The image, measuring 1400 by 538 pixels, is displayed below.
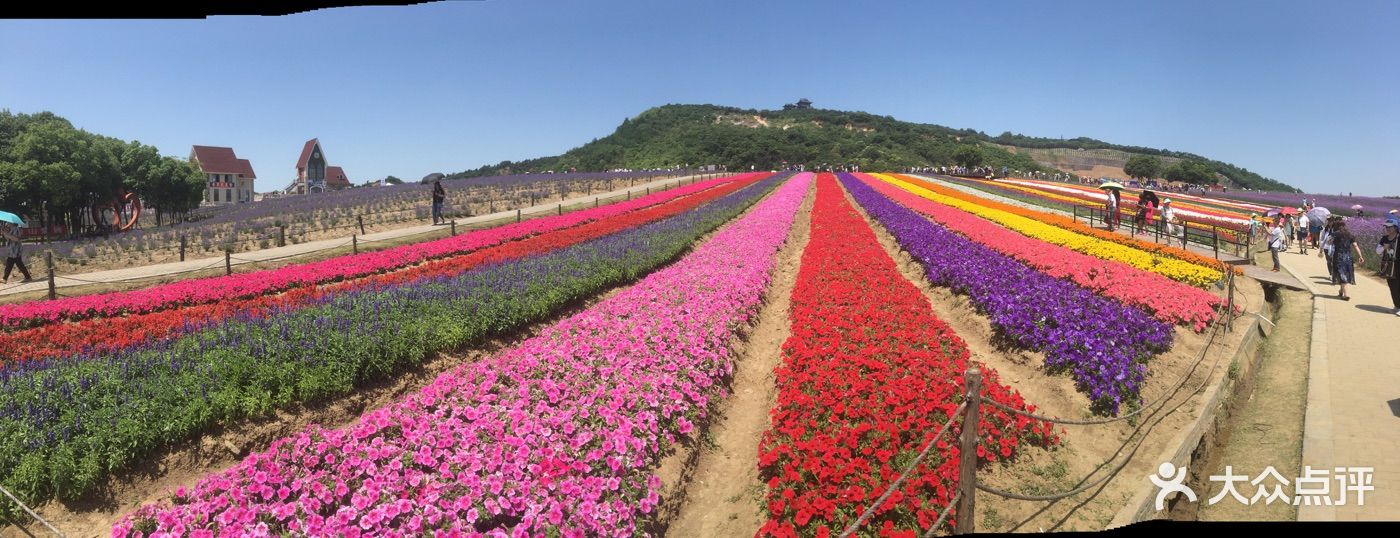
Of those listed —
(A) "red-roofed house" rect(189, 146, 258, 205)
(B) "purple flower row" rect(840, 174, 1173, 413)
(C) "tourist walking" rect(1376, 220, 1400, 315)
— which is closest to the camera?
(B) "purple flower row" rect(840, 174, 1173, 413)

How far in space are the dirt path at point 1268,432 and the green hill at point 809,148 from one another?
84.0m

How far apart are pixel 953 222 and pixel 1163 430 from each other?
1656 centimetres

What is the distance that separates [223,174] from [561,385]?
86.9 meters

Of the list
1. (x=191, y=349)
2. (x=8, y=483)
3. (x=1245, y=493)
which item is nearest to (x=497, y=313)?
(x=191, y=349)

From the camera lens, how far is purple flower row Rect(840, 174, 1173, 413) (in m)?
7.31

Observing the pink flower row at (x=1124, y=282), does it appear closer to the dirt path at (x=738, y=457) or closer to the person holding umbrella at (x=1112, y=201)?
the dirt path at (x=738, y=457)

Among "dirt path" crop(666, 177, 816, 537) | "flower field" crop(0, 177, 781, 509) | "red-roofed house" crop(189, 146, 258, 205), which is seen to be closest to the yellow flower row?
"dirt path" crop(666, 177, 816, 537)

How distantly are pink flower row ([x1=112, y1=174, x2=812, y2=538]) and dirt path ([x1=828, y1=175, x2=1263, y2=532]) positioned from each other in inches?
124

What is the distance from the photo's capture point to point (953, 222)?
22.2 meters

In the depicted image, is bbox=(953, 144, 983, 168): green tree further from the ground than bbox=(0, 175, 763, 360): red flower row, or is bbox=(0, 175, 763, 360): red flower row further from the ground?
bbox=(953, 144, 983, 168): green tree

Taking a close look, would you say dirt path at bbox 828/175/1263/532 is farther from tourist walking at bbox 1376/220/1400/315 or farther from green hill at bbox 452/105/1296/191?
green hill at bbox 452/105/1296/191

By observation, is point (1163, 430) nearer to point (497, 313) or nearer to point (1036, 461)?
point (1036, 461)

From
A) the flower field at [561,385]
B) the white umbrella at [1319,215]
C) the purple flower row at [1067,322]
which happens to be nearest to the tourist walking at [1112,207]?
the white umbrella at [1319,215]

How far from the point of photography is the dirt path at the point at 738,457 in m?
5.20
